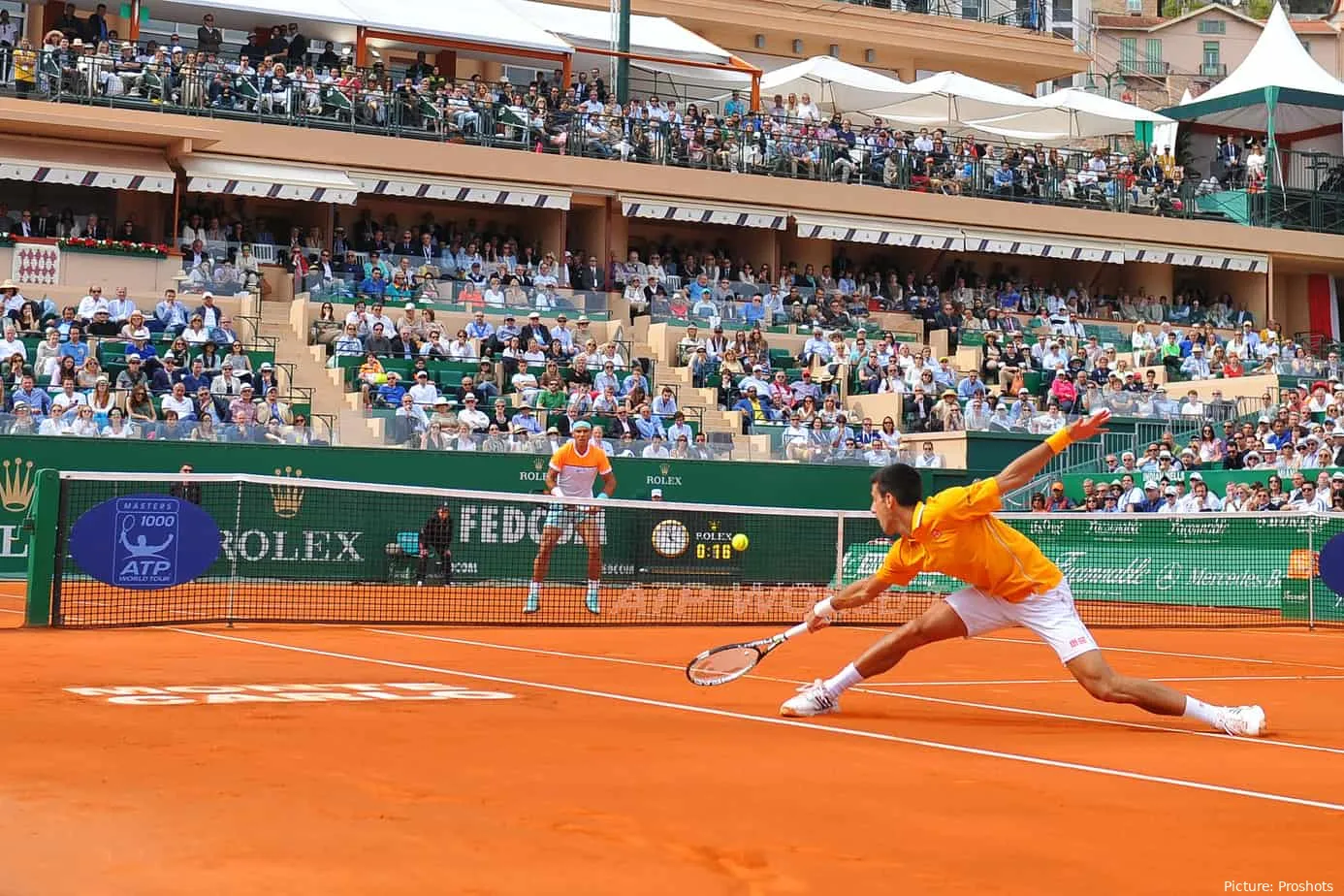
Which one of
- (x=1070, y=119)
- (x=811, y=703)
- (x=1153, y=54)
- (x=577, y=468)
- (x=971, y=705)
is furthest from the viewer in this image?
(x=1153, y=54)

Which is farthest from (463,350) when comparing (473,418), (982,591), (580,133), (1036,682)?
(982,591)

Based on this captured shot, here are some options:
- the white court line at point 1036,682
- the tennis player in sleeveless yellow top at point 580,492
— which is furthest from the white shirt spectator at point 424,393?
the white court line at point 1036,682

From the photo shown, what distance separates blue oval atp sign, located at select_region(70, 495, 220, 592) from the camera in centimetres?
1297

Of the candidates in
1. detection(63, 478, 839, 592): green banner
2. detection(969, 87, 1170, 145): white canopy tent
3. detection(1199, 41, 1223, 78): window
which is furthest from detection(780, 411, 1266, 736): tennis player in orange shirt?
detection(1199, 41, 1223, 78): window

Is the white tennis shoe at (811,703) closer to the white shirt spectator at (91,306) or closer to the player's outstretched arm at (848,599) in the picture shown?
the player's outstretched arm at (848,599)

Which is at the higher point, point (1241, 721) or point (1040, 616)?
point (1040, 616)

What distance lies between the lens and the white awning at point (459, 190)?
99.7 feet

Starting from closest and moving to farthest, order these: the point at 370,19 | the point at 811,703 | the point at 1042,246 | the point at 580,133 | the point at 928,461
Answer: the point at 811,703
the point at 928,461
the point at 370,19
the point at 580,133
the point at 1042,246

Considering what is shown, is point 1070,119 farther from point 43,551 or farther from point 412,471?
point 43,551

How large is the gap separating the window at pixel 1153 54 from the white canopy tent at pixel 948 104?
3917cm

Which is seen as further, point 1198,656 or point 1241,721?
point 1198,656

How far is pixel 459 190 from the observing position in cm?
3103

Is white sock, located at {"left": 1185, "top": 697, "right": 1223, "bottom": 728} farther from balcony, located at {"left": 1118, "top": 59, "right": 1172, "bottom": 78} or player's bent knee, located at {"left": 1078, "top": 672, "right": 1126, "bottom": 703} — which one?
balcony, located at {"left": 1118, "top": 59, "right": 1172, "bottom": 78}

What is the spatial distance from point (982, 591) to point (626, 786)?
8.42 feet
